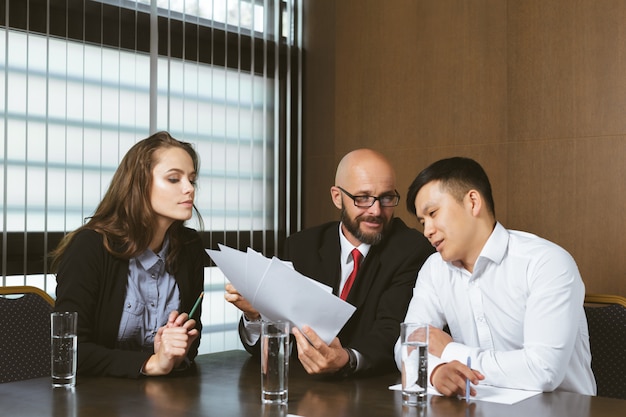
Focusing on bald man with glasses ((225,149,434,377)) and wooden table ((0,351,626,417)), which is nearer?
wooden table ((0,351,626,417))

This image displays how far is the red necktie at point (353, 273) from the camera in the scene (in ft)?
8.66

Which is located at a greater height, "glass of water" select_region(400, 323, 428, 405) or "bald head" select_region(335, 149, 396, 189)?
"bald head" select_region(335, 149, 396, 189)

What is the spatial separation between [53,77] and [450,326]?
2.42 meters

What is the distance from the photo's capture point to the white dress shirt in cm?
188

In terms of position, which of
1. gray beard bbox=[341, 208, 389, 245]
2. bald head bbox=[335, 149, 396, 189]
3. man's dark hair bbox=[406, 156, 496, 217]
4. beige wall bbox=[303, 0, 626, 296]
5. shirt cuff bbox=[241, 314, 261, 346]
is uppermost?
beige wall bbox=[303, 0, 626, 296]

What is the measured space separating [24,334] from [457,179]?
1428 millimetres

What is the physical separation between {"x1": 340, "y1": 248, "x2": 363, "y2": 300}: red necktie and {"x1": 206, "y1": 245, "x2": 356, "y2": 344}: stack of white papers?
72 cm

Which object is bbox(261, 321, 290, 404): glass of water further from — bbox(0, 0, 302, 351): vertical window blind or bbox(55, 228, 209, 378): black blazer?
bbox(0, 0, 302, 351): vertical window blind

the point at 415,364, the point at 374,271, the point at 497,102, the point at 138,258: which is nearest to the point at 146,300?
the point at 138,258

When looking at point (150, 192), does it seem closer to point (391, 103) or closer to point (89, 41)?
point (89, 41)

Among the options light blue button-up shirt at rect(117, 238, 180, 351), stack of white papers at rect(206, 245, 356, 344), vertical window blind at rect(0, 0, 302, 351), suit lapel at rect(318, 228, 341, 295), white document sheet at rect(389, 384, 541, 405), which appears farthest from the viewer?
vertical window blind at rect(0, 0, 302, 351)

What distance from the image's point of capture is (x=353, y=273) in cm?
267

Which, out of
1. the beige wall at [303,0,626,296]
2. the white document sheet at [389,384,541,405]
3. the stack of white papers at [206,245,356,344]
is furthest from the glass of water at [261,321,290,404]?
the beige wall at [303,0,626,296]

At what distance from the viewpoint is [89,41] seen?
3.87 m
